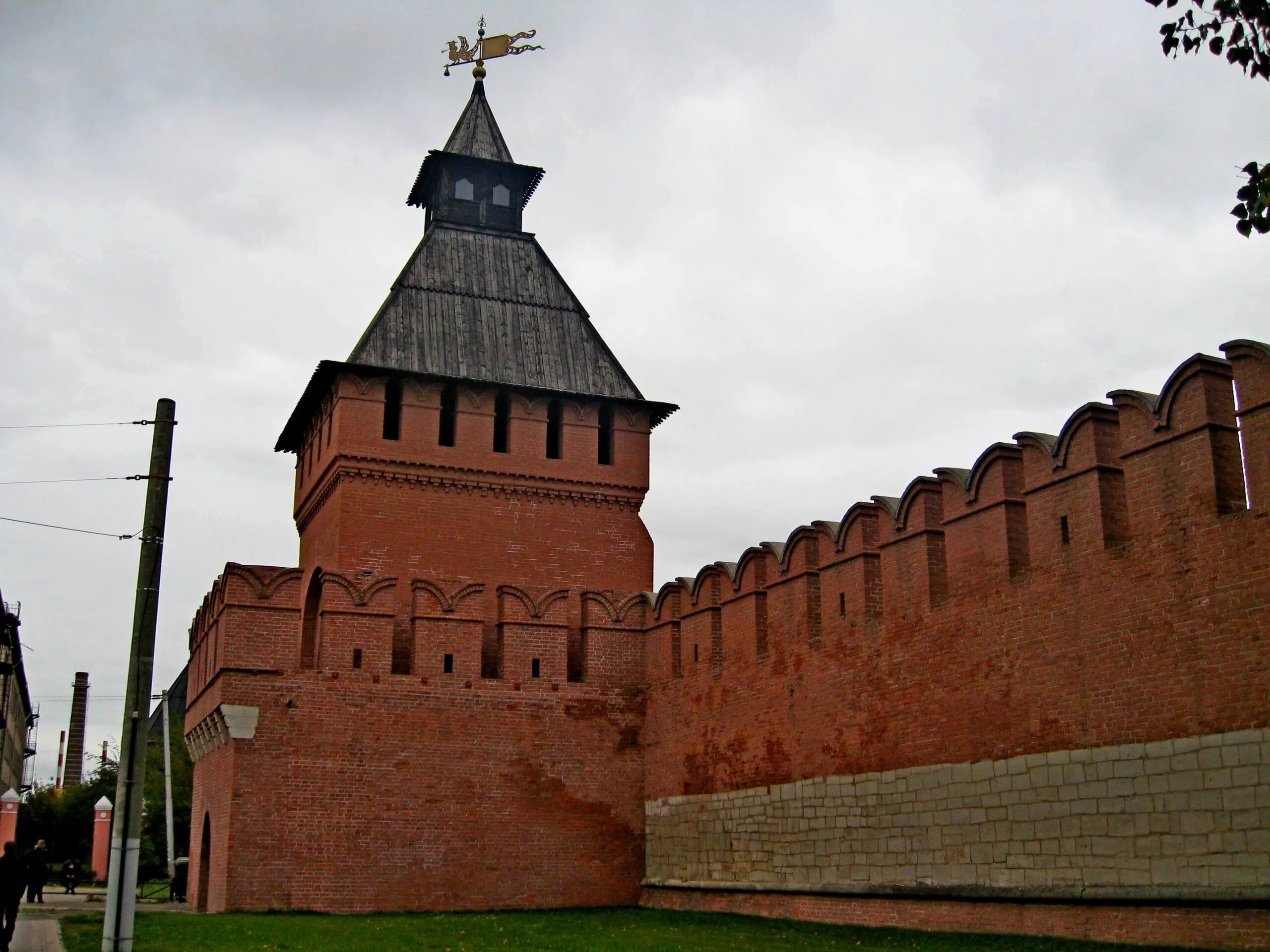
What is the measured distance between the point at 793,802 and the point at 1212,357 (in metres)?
7.47

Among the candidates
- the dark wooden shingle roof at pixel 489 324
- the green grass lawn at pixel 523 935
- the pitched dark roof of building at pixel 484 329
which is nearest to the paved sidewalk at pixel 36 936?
the green grass lawn at pixel 523 935

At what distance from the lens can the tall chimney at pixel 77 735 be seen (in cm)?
5856

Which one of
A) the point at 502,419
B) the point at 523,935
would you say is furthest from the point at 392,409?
the point at 523,935

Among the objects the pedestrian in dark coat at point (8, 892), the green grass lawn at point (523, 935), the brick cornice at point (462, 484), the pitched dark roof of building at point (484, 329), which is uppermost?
the pitched dark roof of building at point (484, 329)

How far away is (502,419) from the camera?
75.9 ft

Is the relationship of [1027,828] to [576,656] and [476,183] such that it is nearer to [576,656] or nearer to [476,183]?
Answer: [576,656]

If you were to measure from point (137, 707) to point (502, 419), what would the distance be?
1204 cm

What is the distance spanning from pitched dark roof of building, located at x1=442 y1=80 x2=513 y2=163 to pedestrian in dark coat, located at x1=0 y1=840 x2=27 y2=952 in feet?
53.8

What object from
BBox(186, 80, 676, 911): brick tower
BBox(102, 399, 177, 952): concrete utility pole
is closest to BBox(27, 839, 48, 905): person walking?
BBox(186, 80, 676, 911): brick tower

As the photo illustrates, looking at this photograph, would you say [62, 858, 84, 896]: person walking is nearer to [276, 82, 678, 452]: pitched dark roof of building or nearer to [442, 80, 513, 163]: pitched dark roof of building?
[276, 82, 678, 452]: pitched dark roof of building

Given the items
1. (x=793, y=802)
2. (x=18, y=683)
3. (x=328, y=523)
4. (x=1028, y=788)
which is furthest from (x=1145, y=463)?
(x=18, y=683)

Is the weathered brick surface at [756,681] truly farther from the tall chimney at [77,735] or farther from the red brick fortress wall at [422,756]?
the tall chimney at [77,735]

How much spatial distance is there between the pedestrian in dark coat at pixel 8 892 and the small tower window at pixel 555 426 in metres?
11.7

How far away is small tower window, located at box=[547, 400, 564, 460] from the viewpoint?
23250 mm
